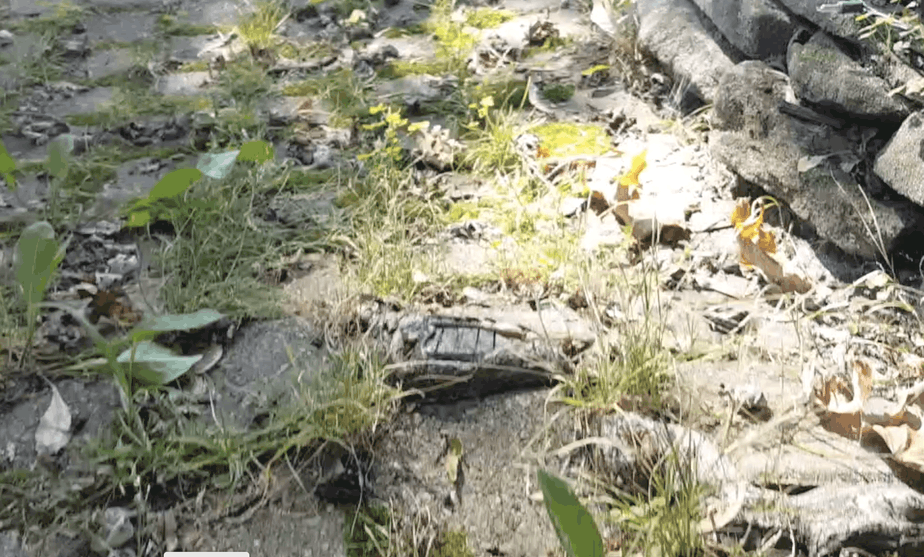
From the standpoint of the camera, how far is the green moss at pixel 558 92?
4.01 metres

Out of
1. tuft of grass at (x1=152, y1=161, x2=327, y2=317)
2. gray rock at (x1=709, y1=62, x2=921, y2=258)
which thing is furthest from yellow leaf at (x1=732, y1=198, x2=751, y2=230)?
tuft of grass at (x1=152, y1=161, x2=327, y2=317)

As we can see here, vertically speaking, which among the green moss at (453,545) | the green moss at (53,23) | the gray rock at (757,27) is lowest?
the green moss at (53,23)

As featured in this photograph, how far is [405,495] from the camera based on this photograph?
6.95 feet

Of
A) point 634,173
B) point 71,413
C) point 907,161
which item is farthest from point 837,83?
point 71,413

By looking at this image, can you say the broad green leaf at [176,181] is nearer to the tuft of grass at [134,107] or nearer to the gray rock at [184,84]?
the tuft of grass at [134,107]

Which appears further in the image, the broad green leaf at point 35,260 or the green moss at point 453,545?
the broad green leaf at point 35,260

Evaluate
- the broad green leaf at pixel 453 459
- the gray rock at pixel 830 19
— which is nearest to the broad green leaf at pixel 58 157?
the broad green leaf at pixel 453 459

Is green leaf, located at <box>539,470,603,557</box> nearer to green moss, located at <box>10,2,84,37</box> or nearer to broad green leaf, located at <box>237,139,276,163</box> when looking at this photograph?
broad green leaf, located at <box>237,139,276,163</box>

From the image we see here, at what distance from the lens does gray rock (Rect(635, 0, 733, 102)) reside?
140 inches

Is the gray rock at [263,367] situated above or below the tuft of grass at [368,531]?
below

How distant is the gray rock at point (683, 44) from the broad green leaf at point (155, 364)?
7.20ft

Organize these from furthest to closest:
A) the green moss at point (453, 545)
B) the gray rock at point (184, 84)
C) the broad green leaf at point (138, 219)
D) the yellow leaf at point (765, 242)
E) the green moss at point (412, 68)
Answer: the green moss at point (412, 68), the gray rock at point (184, 84), the broad green leaf at point (138, 219), the yellow leaf at point (765, 242), the green moss at point (453, 545)

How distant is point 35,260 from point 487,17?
293 centimetres

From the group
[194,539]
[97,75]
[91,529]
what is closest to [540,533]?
[194,539]
